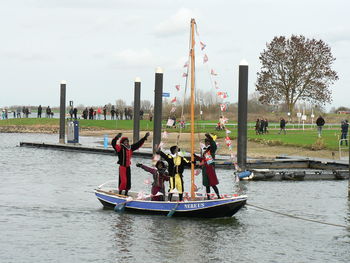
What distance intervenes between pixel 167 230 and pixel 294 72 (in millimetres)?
64246

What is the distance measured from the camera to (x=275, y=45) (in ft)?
280

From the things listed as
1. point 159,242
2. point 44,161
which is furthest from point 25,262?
point 44,161

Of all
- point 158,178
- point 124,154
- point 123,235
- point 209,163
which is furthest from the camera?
point 124,154

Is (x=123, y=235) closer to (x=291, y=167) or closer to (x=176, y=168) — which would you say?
(x=176, y=168)

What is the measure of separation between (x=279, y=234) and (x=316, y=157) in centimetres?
2074

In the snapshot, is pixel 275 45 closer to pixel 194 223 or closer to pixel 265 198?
pixel 265 198

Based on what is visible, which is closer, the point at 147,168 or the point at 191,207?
the point at 191,207

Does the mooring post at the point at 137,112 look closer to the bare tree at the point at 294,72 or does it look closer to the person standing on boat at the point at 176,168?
the person standing on boat at the point at 176,168

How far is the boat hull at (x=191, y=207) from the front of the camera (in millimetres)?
20797

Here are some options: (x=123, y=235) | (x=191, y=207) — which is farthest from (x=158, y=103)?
(x=123, y=235)

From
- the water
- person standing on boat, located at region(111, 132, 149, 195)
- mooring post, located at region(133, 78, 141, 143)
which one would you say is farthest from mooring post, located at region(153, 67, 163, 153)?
person standing on boat, located at region(111, 132, 149, 195)

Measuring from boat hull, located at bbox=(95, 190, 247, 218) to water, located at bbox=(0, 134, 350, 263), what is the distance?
21cm

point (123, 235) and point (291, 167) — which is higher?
point (291, 167)

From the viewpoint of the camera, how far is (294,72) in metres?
81.9
